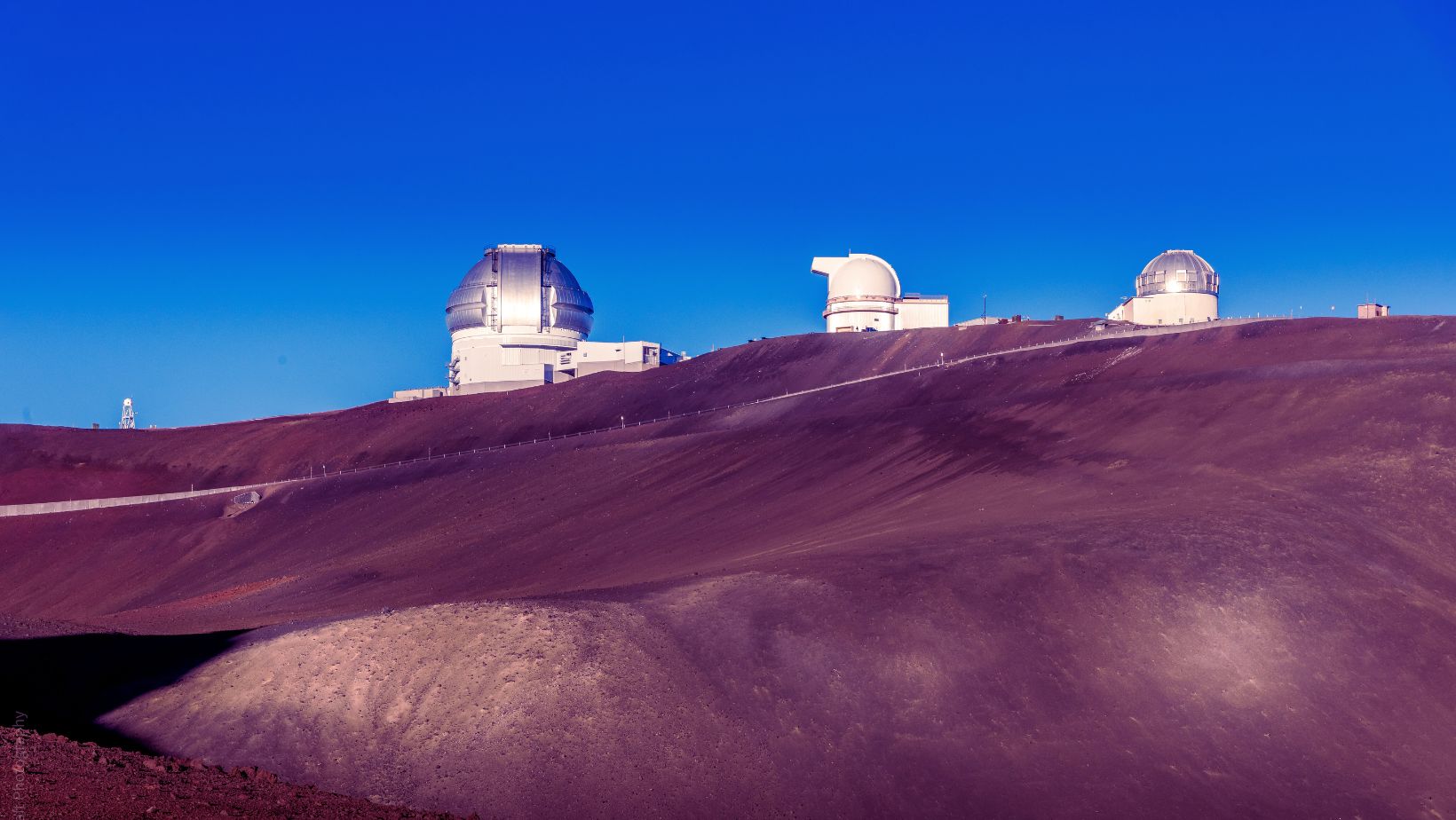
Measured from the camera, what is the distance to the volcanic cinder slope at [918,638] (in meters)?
19.8

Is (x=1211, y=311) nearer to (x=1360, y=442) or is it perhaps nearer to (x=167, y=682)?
(x=1360, y=442)

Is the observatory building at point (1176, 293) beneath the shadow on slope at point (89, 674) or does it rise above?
above

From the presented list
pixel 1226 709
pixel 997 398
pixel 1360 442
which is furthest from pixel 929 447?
pixel 1226 709

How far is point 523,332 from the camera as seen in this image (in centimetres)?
8256

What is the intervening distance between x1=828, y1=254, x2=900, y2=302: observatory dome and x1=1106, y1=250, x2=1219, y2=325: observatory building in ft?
41.3

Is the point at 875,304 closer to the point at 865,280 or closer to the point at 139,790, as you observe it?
the point at 865,280

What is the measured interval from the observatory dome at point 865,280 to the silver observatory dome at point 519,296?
1662 centimetres

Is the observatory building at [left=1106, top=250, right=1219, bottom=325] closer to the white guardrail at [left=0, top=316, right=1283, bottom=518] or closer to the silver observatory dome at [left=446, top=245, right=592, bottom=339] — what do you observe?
the white guardrail at [left=0, top=316, right=1283, bottom=518]

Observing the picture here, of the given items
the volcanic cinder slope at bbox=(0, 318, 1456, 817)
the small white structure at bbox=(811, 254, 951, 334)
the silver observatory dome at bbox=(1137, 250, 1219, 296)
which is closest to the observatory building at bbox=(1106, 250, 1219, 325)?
the silver observatory dome at bbox=(1137, 250, 1219, 296)

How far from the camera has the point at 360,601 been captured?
3584cm

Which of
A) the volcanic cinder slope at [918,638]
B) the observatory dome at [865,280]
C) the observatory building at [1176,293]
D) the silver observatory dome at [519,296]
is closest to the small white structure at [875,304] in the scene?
the observatory dome at [865,280]

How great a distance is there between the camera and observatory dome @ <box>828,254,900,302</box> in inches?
3051

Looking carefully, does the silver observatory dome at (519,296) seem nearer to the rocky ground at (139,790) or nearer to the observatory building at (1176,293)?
the observatory building at (1176,293)

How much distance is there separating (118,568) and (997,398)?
3288cm
